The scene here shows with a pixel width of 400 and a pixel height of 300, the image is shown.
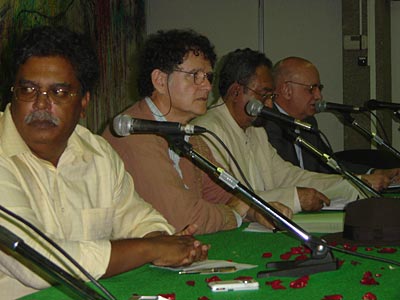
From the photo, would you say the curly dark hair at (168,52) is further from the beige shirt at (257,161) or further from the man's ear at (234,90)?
the man's ear at (234,90)

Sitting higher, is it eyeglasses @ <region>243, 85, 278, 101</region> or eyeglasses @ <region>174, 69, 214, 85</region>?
eyeglasses @ <region>174, 69, 214, 85</region>

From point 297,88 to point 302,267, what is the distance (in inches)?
122

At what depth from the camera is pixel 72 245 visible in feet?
6.95

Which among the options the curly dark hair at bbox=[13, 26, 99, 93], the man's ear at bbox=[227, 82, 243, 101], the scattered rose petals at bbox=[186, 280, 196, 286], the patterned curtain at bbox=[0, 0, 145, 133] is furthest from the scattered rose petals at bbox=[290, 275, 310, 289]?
the man's ear at bbox=[227, 82, 243, 101]

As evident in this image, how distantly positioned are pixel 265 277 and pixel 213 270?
156 mm

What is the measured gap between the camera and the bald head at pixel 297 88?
512cm

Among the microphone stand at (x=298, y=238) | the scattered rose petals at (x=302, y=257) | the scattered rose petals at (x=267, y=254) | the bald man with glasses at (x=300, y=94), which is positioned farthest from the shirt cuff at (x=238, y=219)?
the bald man with glasses at (x=300, y=94)

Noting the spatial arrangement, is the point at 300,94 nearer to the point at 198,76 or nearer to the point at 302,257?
the point at 198,76

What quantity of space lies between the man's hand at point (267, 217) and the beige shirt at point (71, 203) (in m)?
0.57

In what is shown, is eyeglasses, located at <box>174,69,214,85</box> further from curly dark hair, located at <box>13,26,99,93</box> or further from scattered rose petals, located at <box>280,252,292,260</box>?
scattered rose petals, located at <box>280,252,292,260</box>

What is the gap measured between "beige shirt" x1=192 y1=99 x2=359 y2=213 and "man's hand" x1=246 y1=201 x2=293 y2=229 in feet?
0.97

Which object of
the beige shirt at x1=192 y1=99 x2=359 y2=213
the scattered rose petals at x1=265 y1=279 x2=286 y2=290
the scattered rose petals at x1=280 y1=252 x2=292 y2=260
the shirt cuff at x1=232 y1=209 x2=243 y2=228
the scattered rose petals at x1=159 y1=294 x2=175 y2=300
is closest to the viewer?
the scattered rose petals at x1=159 y1=294 x2=175 y2=300

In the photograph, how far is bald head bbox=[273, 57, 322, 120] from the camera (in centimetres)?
512

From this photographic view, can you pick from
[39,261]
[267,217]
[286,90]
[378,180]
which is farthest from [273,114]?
[286,90]
